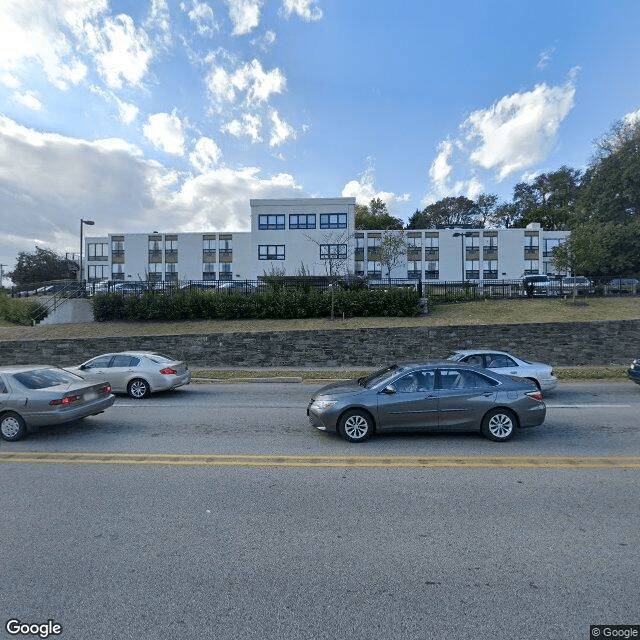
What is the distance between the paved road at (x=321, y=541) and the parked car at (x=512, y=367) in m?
3.91

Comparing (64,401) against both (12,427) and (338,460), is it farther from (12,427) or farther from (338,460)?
(338,460)

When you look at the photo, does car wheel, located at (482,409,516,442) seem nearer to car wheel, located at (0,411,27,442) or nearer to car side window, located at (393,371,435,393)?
car side window, located at (393,371,435,393)

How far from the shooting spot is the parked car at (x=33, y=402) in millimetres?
6871

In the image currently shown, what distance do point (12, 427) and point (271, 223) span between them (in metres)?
41.6

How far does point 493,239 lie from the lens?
58281 millimetres

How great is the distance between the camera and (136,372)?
11594 mm

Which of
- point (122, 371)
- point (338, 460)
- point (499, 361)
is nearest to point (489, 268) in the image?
point (499, 361)

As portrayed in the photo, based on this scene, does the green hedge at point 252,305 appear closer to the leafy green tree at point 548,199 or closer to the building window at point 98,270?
the building window at point 98,270

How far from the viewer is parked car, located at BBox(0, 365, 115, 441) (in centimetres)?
687

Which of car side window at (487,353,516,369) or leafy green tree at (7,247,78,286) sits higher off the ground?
leafy green tree at (7,247,78,286)

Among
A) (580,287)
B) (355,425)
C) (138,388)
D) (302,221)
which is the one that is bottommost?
(138,388)

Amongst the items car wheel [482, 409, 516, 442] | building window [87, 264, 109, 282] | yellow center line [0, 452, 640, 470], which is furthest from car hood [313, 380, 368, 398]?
building window [87, 264, 109, 282]

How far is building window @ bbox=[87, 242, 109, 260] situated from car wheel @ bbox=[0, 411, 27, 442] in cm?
6368

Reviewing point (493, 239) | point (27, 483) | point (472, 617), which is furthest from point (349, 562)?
point (493, 239)
